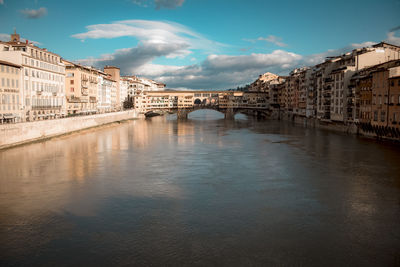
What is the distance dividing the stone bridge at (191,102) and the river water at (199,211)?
7264 cm

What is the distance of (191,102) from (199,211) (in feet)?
294

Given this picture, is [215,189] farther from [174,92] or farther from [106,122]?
[174,92]

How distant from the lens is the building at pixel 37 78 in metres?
39.4

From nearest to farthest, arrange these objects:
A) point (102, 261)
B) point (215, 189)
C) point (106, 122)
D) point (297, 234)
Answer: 1. point (102, 261)
2. point (297, 234)
3. point (215, 189)
4. point (106, 122)

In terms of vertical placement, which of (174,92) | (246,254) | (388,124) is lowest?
(246,254)

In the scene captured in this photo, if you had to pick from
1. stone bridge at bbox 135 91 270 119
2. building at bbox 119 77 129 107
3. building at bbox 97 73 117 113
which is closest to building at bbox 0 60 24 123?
building at bbox 97 73 117 113

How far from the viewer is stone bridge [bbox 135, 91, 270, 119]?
Answer: 99.8 meters

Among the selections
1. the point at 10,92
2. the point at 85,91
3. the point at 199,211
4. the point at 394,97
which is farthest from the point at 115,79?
the point at 199,211

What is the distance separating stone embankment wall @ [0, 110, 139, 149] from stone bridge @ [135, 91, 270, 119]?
141 feet

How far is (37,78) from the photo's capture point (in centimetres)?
4331

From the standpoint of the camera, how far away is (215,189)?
1814 centimetres

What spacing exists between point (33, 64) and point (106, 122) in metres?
21.6

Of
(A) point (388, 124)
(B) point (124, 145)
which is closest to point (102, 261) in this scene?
(B) point (124, 145)

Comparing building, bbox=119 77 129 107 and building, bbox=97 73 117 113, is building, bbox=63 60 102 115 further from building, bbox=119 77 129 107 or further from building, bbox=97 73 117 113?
building, bbox=119 77 129 107
